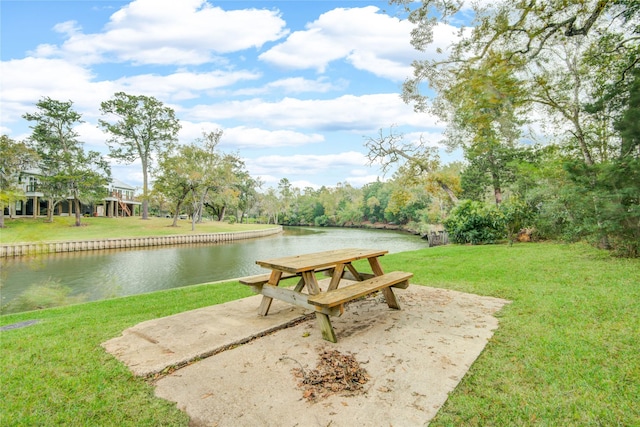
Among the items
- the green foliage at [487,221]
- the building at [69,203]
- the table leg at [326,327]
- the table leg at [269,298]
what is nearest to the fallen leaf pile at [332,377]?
the table leg at [326,327]

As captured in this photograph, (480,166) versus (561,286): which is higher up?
(480,166)

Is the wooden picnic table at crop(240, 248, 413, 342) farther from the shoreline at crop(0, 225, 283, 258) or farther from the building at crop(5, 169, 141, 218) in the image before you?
the building at crop(5, 169, 141, 218)

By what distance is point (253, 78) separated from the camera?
1362 cm

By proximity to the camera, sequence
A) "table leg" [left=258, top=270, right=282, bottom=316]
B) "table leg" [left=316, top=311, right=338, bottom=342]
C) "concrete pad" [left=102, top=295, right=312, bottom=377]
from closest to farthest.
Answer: "concrete pad" [left=102, top=295, right=312, bottom=377] < "table leg" [left=316, top=311, right=338, bottom=342] < "table leg" [left=258, top=270, right=282, bottom=316]

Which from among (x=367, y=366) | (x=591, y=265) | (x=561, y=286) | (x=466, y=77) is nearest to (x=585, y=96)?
(x=466, y=77)

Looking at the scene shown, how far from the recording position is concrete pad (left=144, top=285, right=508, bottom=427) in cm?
190

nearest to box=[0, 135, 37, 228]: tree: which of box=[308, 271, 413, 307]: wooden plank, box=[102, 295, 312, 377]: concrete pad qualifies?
box=[102, 295, 312, 377]: concrete pad

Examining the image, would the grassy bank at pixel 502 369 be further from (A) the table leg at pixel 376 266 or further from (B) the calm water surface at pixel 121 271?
(B) the calm water surface at pixel 121 271

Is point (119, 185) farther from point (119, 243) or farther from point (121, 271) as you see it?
point (121, 271)

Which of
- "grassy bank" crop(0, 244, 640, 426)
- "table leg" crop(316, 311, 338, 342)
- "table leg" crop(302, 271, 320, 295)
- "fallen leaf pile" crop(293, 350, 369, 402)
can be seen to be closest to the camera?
"grassy bank" crop(0, 244, 640, 426)

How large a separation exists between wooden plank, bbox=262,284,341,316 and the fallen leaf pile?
0.36 m

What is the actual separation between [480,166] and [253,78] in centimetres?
1304

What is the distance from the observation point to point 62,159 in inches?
1012

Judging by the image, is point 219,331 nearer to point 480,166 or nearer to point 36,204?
point 480,166
